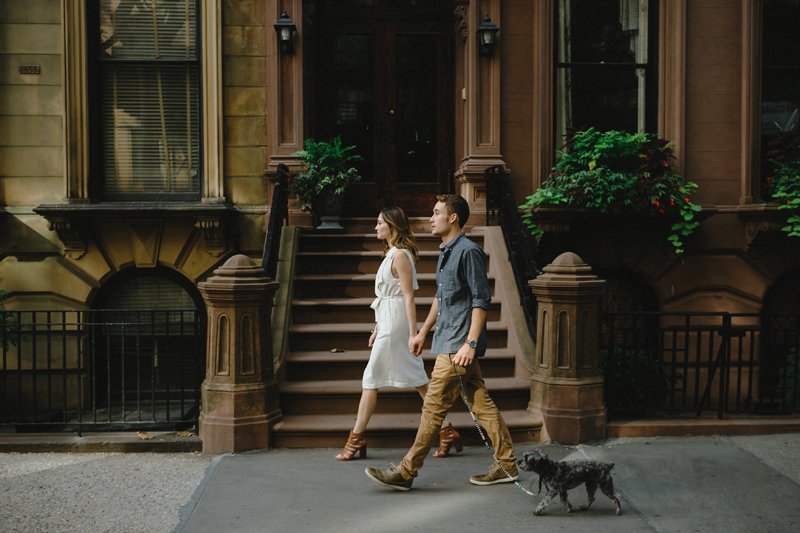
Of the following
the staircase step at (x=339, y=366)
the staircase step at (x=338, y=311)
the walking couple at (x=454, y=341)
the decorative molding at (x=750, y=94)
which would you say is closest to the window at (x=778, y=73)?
the decorative molding at (x=750, y=94)

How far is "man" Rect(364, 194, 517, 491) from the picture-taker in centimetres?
471

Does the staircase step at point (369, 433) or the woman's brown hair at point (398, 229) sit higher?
the woman's brown hair at point (398, 229)

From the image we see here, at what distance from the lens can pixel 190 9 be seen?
9.42 meters

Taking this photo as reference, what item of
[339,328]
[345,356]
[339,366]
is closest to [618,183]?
[339,328]

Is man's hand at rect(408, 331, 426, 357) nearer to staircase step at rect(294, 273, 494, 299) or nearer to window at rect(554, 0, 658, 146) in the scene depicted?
staircase step at rect(294, 273, 494, 299)

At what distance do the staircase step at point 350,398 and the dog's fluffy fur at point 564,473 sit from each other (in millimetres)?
2068

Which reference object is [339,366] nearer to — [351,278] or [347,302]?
[347,302]

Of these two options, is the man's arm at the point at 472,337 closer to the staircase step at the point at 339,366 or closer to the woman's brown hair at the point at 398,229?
the woman's brown hair at the point at 398,229

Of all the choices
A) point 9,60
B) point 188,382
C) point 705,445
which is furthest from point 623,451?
point 9,60

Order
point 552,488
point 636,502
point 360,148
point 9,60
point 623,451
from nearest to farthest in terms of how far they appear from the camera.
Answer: point 552,488 < point 636,502 < point 623,451 < point 9,60 < point 360,148

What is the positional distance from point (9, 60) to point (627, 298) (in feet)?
28.9

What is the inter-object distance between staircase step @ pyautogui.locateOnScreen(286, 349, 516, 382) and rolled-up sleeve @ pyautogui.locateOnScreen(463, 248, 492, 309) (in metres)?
2.27

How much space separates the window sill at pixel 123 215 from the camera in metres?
8.74

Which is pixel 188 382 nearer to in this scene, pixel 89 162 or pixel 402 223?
pixel 89 162
